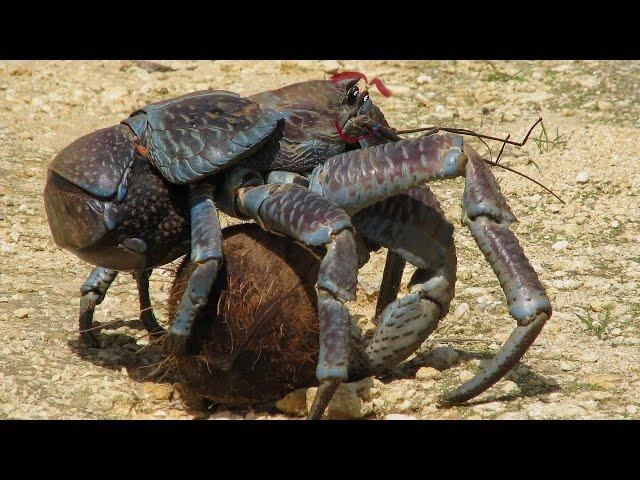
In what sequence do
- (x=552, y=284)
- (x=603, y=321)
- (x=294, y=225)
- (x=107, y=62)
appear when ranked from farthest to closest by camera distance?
(x=107, y=62)
(x=552, y=284)
(x=603, y=321)
(x=294, y=225)

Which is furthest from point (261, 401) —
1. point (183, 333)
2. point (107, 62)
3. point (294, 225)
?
point (107, 62)

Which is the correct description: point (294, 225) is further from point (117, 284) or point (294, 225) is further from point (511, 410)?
point (117, 284)

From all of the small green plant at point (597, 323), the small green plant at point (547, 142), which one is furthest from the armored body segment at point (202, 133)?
the small green plant at point (547, 142)

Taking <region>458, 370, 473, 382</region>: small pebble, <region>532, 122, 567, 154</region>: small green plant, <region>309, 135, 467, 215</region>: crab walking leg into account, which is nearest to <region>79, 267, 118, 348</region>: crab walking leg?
<region>309, 135, 467, 215</region>: crab walking leg

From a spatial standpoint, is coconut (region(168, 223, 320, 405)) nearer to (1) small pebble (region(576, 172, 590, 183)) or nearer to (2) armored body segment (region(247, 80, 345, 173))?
(2) armored body segment (region(247, 80, 345, 173))

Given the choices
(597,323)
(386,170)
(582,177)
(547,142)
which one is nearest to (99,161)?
(386,170)

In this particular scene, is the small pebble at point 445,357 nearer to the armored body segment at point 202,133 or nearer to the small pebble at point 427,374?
A: the small pebble at point 427,374
